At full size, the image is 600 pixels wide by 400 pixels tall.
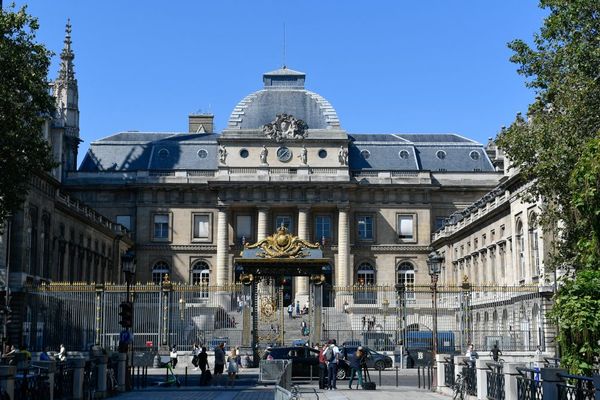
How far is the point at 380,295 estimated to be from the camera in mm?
59844

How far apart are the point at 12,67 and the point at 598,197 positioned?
19.2m

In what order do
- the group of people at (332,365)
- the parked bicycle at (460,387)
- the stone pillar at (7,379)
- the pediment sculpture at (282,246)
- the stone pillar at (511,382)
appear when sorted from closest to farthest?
the stone pillar at (7,379) → the stone pillar at (511,382) → the parked bicycle at (460,387) → the group of people at (332,365) → the pediment sculpture at (282,246)

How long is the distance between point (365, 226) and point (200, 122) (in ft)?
76.6

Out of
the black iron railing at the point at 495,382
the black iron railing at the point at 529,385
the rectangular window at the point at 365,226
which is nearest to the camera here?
the black iron railing at the point at 529,385

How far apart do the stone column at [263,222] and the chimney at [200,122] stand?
19110mm

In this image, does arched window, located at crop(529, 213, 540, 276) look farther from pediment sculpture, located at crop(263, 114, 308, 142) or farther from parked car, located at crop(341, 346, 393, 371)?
pediment sculpture, located at crop(263, 114, 308, 142)

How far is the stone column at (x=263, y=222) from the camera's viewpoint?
73.2 metres

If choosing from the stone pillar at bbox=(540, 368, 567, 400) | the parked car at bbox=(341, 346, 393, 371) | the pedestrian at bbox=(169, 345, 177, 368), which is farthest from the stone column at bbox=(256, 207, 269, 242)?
the stone pillar at bbox=(540, 368, 567, 400)

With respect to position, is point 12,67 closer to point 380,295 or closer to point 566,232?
point 566,232

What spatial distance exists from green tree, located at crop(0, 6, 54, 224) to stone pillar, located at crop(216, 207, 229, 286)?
4167 cm

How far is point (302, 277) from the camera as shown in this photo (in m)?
71.4

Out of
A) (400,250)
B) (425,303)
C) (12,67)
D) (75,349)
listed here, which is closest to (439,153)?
(400,250)

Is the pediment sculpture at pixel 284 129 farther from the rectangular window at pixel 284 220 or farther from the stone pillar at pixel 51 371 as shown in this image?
the stone pillar at pixel 51 371

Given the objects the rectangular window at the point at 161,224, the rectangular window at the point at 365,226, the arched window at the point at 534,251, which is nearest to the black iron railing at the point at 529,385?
the arched window at the point at 534,251
